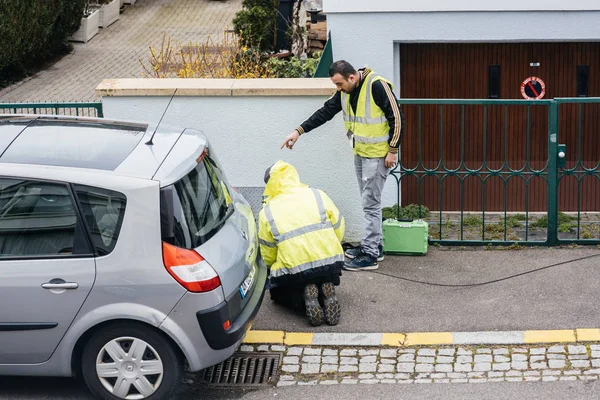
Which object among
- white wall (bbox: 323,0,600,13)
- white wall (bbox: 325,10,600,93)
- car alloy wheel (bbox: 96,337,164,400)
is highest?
white wall (bbox: 323,0,600,13)

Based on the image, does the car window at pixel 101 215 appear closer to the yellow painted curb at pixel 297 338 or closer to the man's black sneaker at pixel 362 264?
the yellow painted curb at pixel 297 338

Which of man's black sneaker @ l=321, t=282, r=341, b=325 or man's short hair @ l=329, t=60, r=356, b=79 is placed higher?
man's short hair @ l=329, t=60, r=356, b=79

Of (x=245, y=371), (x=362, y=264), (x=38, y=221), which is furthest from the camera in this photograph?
(x=362, y=264)

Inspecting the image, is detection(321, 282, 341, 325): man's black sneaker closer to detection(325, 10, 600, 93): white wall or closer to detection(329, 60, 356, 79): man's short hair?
detection(329, 60, 356, 79): man's short hair

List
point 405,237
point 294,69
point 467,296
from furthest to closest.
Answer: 1. point 294,69
2. point 405,237
3. point 467,296

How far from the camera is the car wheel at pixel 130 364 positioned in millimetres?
6172

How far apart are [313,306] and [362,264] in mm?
1352

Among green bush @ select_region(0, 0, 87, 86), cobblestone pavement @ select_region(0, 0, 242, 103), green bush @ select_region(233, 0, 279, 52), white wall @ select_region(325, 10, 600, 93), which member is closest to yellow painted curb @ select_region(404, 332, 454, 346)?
white wall @ select_region(325, 10, 600, 93)

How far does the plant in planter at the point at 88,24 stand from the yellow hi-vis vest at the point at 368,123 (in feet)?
50.4

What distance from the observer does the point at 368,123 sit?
8.35m

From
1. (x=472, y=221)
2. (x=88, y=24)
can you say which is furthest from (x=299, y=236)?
(x=88, y=24)

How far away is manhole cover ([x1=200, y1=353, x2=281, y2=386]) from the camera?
6.74 meters

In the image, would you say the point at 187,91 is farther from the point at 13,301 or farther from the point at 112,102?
the point at 13,301

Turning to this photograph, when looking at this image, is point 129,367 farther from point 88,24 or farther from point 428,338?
point 88,24
